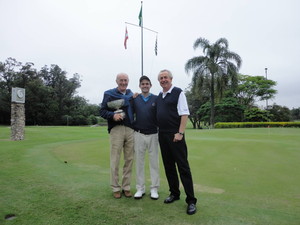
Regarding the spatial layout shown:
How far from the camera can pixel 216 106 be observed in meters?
37.8

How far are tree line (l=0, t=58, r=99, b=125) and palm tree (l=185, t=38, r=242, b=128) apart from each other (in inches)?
1329

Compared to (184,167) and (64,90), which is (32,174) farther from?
(64,90)

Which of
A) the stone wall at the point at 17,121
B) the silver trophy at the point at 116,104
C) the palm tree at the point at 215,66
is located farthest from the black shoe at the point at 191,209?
the palm tree at the point at 215,66

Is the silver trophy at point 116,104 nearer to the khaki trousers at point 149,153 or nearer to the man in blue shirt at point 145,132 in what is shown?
the man in blue shirt at point 145,132

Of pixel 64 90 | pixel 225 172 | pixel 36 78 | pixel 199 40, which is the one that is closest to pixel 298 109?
pixel 199 40

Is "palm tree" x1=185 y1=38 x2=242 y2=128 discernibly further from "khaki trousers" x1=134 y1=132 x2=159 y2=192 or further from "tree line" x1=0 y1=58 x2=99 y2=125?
"tree line" x1=0 y1=58 x2=99 y2=125

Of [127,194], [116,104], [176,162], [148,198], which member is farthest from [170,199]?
[116,104]

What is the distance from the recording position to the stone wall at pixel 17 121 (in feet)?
50.1

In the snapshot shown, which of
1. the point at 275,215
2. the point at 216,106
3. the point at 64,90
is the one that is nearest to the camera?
the point at 275,215

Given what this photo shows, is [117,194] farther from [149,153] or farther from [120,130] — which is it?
[120,130]

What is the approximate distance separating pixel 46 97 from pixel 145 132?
54006 mm

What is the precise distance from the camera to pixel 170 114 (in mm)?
3428

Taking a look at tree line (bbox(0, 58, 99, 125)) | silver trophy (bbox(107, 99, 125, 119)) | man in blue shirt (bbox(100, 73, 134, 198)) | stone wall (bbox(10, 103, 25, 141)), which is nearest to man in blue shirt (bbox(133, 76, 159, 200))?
man in blue shirt (bbox(100, 73, 134, 198))

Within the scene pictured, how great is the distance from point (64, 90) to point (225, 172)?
59.6m
